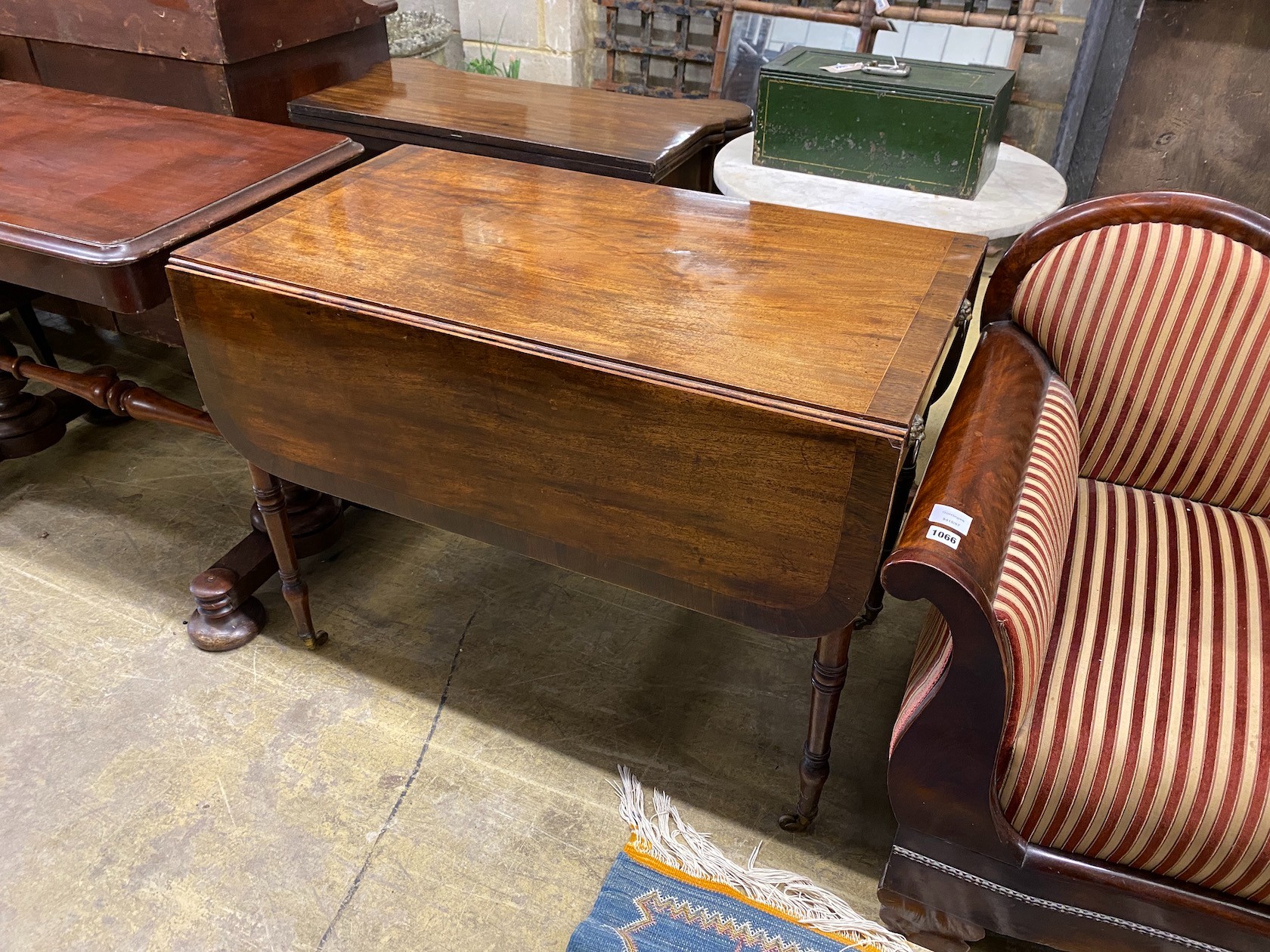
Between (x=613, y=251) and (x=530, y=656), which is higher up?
(x=613, y=251)

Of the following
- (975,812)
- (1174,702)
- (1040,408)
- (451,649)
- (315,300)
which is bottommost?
(451,649)

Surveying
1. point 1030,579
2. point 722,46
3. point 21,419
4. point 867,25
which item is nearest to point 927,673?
point 1030,579

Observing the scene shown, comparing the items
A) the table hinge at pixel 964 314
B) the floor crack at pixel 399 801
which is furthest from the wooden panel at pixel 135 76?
the table hinge at pixel 964 314

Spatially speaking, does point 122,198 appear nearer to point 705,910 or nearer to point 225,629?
point 225,629

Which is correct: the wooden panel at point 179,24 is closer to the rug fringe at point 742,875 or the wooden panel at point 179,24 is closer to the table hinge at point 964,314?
the table hinge at point 964,314

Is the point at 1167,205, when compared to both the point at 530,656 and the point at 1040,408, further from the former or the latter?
the point at 530,656

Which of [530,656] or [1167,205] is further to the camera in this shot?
[530,656]

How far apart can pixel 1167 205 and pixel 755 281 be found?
24.8 inches

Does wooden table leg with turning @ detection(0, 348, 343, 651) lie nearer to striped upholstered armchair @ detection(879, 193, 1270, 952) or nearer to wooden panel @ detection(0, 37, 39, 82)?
wooden panel @ detection(0, 37, 39, 82)

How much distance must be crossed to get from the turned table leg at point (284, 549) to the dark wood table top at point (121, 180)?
348 millimetres

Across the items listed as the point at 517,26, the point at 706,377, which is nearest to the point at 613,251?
the point at 706,377

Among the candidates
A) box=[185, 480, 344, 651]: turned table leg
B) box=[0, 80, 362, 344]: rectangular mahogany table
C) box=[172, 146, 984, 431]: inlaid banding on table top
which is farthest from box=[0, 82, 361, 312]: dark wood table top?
box=[185, 480, 344, 651]: turned table leg

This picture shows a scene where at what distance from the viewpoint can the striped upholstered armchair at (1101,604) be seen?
41.3 inches

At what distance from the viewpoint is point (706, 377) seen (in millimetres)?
1084
